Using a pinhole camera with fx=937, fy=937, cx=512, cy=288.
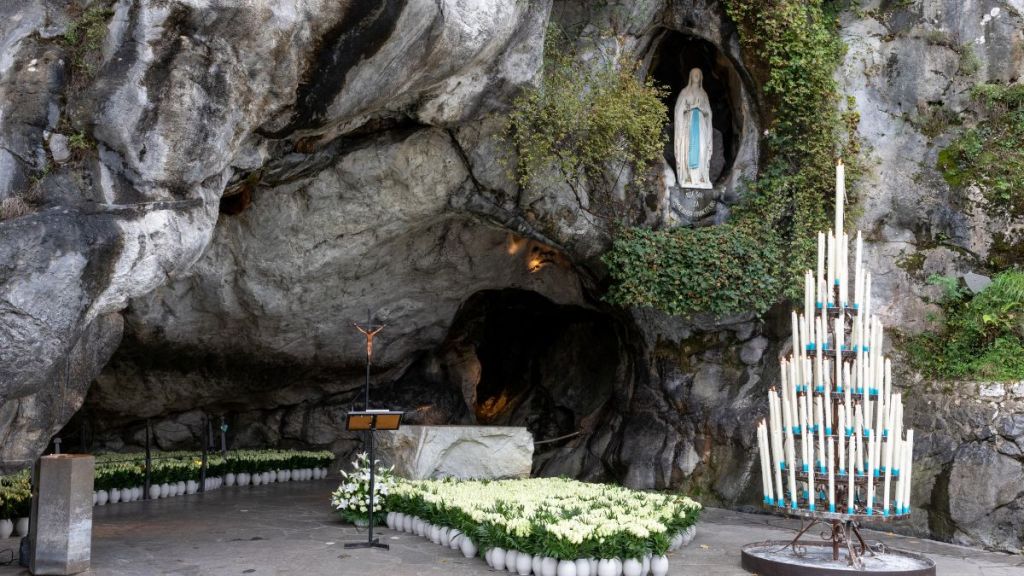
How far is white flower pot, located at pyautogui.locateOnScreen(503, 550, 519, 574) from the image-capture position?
8.20m

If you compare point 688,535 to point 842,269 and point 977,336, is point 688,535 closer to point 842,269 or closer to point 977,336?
point 842,269

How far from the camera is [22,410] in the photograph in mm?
8594

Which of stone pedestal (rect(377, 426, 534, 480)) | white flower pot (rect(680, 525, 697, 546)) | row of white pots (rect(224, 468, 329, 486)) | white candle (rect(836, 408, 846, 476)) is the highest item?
white candle (rect(836, 408, 846, 476))

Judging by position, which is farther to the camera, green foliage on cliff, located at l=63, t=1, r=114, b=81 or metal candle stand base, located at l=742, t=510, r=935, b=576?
green foliage on cliff, located at l=63, t=1, r=114, b=81

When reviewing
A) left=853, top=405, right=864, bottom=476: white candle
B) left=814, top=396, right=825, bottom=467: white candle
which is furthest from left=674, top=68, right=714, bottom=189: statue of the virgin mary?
left=853, top=405, right=864, bottom=476: white candle

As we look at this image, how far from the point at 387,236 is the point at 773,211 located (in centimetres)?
551

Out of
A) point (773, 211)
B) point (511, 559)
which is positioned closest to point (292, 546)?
point (511, 559)

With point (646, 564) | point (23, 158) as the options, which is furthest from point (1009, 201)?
point (23, 158)

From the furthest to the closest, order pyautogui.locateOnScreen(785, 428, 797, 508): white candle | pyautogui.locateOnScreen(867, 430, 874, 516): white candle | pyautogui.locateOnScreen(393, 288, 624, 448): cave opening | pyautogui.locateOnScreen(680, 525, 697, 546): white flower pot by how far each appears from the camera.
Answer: pyautogui.locateOnScreen(393, 288, 624, 448): cave opening, pyautogui.locateOnScreen(680, 525, 697, 546): white flower pot, pyautogui.locateOnScreen(785, 428, 797, 508): white candle, pyautogui.locateOnScreen(867, 430, 874, 516): white candle

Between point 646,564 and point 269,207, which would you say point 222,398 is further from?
point 646,564

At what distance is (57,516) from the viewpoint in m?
7.75

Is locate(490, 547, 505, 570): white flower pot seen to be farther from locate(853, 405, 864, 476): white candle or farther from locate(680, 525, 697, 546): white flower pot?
locate(853, 405, 864, 476): white candle

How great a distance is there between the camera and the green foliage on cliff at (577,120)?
39.3ft

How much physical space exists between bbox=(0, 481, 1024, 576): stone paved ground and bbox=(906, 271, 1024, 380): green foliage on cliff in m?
2.26
